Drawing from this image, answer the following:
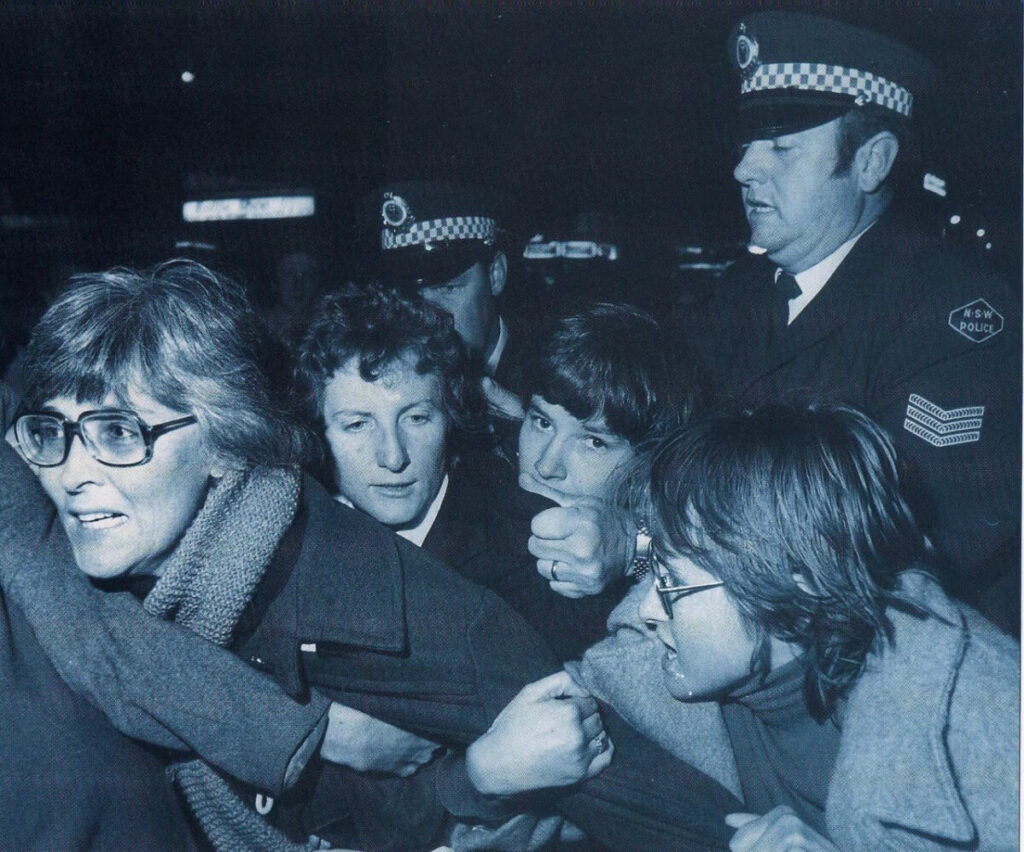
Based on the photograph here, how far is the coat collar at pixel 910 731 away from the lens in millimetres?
1073

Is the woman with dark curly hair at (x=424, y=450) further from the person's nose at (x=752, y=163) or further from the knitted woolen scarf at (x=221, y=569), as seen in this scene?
the person's nose at (x=752, y=163)

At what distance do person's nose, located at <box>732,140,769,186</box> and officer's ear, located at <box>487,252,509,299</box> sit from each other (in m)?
0.53

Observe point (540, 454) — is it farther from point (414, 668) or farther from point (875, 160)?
point (875, 160)

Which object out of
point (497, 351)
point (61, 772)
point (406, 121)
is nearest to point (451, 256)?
point (497, 351)

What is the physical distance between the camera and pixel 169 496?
124cm

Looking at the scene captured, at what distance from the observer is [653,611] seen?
1.24 m

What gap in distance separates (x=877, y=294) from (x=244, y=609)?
1208 mm

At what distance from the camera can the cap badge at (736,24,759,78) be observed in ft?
4.63

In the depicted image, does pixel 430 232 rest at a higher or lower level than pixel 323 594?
higher

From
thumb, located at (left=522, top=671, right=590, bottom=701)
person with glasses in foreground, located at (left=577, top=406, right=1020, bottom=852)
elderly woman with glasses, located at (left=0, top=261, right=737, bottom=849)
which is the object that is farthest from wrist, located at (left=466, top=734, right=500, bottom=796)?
person with glasses in foreground, located at (left=577, top=406, right=1020, bottom=852)

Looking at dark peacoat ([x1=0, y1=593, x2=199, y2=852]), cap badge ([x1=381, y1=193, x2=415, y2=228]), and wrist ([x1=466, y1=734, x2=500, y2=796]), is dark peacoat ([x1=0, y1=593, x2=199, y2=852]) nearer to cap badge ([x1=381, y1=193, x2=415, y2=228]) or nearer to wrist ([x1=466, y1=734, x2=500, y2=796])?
wrist ([x1=466, y1=734, x2=500, y2=796])

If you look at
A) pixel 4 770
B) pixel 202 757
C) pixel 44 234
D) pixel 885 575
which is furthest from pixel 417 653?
pixel 44 234

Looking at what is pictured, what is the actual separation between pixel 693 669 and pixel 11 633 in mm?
1061

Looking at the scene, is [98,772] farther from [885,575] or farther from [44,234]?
[44,234]
